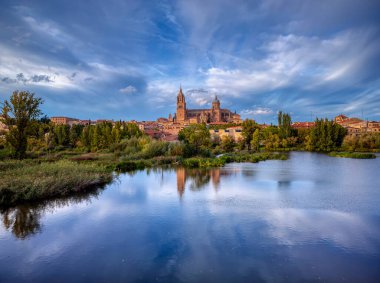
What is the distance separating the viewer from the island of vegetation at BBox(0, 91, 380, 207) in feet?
42.9

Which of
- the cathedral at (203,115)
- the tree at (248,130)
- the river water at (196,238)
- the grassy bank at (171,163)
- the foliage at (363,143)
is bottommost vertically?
the river water at (196,238)

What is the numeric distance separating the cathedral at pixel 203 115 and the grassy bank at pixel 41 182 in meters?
133

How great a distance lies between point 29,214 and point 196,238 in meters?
6.45

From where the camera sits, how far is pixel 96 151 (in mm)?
38031

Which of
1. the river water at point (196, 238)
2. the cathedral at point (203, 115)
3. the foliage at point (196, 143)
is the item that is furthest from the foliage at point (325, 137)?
the cathedral at point (203, 115)

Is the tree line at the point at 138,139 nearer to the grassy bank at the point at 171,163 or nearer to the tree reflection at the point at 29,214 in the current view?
the grassy bank at the point at 171,163

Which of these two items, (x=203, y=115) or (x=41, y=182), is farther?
(x=203, y=115)

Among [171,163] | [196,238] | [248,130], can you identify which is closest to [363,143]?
[248,130]

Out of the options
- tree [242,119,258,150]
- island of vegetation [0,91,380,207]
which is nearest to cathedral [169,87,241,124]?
island of vegetation [0,91,380,207]

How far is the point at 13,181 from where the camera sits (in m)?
11.6

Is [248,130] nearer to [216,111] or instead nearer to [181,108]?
[181,108]

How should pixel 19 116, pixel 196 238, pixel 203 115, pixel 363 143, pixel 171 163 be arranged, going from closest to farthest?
pixel 196 238 < pixel 19 116 < pixel 171 163 < pixel 363 143 < pixel 203 115

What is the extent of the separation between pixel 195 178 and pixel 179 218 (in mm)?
9225

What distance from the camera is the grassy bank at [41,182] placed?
11.3 metres
